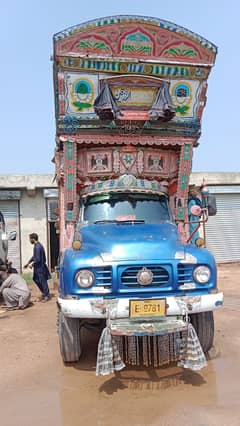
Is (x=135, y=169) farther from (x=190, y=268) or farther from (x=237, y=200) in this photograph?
(x=237, y=200)

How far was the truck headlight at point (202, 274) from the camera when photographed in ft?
14.3

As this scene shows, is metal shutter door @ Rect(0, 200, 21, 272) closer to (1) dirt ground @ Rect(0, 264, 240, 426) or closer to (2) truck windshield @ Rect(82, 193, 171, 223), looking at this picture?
(1) dirt ground @ Rect(0, 264, 240, 426)

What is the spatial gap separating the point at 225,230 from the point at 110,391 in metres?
14.6

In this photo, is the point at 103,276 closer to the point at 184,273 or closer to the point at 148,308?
the point at 148,308

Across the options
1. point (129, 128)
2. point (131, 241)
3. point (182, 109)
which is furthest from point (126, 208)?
point (182, 109)

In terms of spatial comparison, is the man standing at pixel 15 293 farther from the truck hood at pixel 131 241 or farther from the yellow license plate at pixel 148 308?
the yellow license plate at pixel 148 308

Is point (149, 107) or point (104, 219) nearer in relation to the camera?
point (104, 219)

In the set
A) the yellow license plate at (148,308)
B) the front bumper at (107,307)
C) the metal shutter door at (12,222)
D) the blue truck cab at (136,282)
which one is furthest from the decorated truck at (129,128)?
the metal shutter door at (12,222)

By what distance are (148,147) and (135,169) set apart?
490mm

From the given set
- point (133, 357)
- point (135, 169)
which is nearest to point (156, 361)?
point (133, 357)

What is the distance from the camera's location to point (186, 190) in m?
6.98

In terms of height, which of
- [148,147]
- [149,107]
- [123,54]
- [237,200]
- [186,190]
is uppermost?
[123,54]

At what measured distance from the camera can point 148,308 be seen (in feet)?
13.5

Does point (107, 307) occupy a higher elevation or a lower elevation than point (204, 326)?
higher
